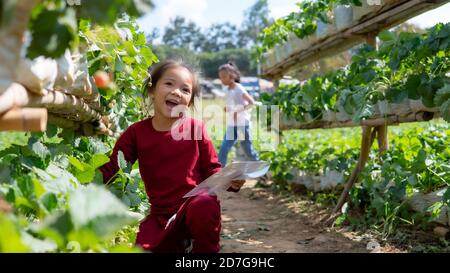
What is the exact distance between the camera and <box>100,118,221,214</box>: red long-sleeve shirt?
2227 millimetres

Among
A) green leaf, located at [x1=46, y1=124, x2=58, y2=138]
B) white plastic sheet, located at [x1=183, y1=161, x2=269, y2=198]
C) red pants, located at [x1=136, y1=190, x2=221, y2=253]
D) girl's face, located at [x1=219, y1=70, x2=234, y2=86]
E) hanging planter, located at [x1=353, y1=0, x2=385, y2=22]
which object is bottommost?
red pants, located at [x1=136, y1=190, x2=221, y2=253]

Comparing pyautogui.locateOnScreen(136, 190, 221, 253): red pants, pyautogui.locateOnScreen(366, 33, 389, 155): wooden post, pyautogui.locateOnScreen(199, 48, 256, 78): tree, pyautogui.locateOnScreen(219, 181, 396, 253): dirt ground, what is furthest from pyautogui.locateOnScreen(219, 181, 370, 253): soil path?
pyautogui.locateOnScreen(199, 48, 256, 78): tree

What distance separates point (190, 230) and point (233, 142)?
4.47m

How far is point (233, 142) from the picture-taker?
21.0 feet

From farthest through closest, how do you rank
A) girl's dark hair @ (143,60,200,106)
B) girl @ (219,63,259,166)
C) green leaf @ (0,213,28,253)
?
girl @ (219,63,259,166) → girl's dark hair @ (143,60,200,106) → green leaf @ (0,213,28,253)

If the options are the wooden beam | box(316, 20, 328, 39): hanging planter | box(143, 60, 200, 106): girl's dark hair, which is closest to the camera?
box(143, 60, 200, 106): girl's dark hair

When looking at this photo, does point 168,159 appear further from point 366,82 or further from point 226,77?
point 226,77

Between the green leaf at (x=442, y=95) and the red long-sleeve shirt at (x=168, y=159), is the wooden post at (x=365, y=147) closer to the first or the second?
the green leaf at (x=442, y=95)

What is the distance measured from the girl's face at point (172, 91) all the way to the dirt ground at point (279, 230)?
125 centimetres

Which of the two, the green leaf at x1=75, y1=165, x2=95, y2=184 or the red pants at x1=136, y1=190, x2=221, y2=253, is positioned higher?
the green leaf at x1=75, y1=165, x2=95, y2=184

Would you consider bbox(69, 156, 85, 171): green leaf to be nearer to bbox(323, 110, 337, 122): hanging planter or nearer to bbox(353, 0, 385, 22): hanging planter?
bbox(353, 0, 385, 22): hanging planter

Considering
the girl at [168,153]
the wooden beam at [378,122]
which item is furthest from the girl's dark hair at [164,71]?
the wooden beam at [378,122]

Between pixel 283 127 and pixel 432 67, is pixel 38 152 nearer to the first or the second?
pixel 432 67
